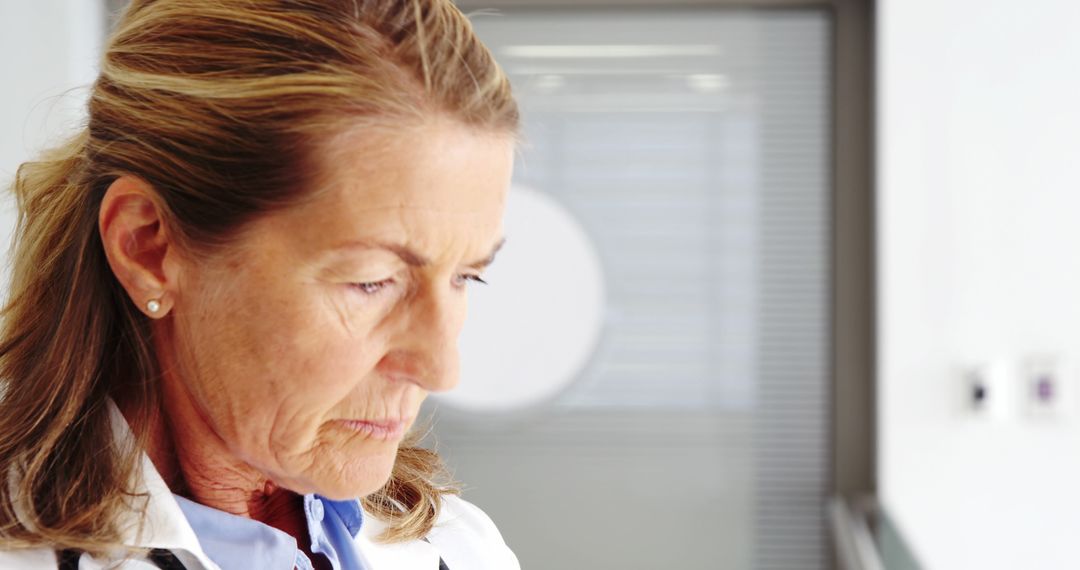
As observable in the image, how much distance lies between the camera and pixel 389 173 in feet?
2.42

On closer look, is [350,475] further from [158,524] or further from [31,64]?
[31,64]

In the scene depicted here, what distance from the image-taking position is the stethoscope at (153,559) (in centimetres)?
76

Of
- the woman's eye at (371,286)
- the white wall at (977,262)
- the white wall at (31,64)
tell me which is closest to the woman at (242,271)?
the woman's eye at (371,286)

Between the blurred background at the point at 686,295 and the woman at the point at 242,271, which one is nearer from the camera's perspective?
the woman at the point at 242,271

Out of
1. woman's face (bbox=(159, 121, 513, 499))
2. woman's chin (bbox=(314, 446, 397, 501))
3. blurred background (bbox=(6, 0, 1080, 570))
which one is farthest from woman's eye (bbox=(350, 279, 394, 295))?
blurred background (bbox=(6, 0, 1080, 570))

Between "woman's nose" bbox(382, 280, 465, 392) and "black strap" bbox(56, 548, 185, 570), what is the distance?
21cm

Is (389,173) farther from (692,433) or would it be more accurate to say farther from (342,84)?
(692,433)

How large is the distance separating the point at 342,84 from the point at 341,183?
6 centimetres

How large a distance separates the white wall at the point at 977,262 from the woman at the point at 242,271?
7.54 ft

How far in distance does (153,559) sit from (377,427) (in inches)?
6.9

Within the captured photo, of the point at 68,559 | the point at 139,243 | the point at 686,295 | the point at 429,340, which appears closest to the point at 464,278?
the point at 429,340

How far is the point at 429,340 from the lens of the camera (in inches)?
30.3

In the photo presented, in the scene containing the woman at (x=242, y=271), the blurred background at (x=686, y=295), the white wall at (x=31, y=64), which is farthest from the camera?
the blurred background at (x=686, y=295)

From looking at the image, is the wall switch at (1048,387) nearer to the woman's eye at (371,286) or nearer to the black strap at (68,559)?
the woman's eye at (371,286)
